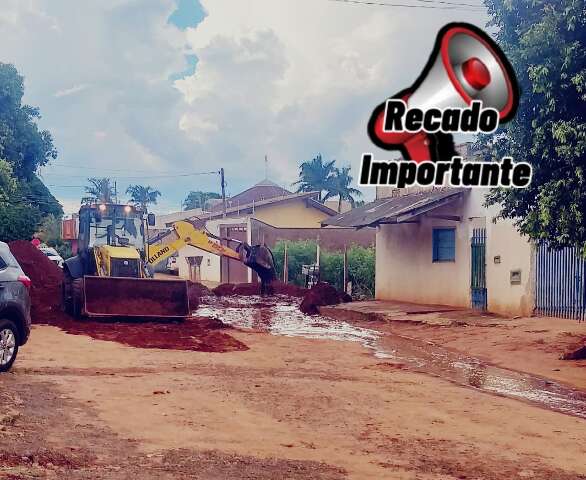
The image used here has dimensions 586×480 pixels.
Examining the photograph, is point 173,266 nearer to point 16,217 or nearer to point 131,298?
point 16,217

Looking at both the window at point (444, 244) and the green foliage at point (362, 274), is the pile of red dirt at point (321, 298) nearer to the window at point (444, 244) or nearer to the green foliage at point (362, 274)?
the green foliage at point (362, 274)

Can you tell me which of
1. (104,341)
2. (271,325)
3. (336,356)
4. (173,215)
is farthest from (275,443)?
(173,215)

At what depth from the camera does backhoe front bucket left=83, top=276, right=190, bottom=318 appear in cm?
1866

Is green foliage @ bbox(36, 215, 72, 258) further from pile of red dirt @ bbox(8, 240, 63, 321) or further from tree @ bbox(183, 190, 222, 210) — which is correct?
tree @ bbox(183, 190, 222, 210)

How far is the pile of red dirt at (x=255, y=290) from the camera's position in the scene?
109 feet

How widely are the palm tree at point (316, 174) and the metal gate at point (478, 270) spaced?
53279 millimetres

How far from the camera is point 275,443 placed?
7562 millimetres

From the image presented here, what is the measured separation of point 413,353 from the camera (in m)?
15.8

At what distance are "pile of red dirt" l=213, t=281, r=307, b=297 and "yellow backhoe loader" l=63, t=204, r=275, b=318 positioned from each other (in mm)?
12334

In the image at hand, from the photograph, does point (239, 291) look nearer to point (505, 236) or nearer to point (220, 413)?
point (505, 236)

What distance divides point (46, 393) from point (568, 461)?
6026 millimetres

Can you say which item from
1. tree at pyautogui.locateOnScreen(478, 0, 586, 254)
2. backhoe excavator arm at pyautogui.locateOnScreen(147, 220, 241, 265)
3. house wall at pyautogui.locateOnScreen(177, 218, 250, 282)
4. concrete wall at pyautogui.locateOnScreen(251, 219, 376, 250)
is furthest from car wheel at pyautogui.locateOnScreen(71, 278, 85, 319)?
house wall at pyautogui.locateOnScreen(177, 218, 250, 282)

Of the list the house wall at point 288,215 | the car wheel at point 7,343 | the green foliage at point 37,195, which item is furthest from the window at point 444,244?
the house wall at point 288,215

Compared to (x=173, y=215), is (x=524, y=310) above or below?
below
